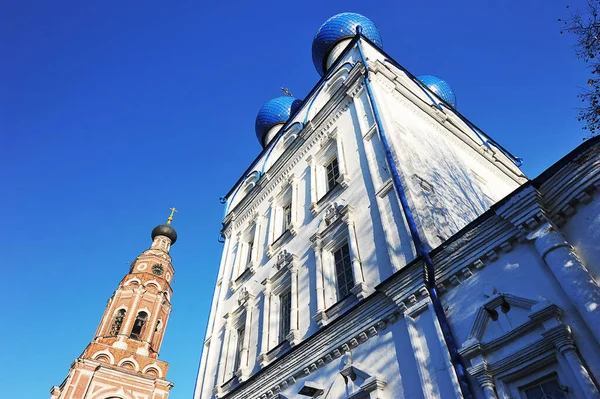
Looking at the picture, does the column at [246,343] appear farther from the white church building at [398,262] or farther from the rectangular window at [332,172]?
the rectangular window at [332,172]

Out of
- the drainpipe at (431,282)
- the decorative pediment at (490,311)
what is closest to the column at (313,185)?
the drainpipe at (431,282)

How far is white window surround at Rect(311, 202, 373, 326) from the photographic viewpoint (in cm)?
867

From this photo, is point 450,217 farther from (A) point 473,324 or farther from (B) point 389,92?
(B) point 389,92

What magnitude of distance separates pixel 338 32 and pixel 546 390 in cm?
1556

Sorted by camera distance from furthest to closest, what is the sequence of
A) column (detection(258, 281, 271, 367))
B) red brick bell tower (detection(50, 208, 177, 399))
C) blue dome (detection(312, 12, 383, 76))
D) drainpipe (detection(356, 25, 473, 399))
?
red brick bell tower (detection(50, 208, 177, 399)) < blue dome (detection(312, 12, 383, 76)) < column (detection(258, 281, 271, 367)) < drainpipe (detection(356, 25, 473, 399))

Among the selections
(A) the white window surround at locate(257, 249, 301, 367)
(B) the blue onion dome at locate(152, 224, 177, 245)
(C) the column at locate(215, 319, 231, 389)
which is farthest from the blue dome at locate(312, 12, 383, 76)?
(B) the blue onion dome at locate(152, 224, 177, 245)

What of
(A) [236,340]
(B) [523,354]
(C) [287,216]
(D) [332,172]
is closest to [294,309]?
(A) [236,340]

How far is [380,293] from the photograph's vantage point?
7.64 meters

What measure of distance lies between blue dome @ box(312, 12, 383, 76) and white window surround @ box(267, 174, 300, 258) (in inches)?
265

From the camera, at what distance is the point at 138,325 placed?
3216 centimetres

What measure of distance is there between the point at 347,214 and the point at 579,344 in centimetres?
559

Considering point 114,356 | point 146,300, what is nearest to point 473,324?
point 114,356

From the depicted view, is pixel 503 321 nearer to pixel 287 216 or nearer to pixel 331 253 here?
pixel 331 253

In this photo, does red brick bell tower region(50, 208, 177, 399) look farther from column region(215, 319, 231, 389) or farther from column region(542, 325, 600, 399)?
A: column region(542, 325, 600, 399)
